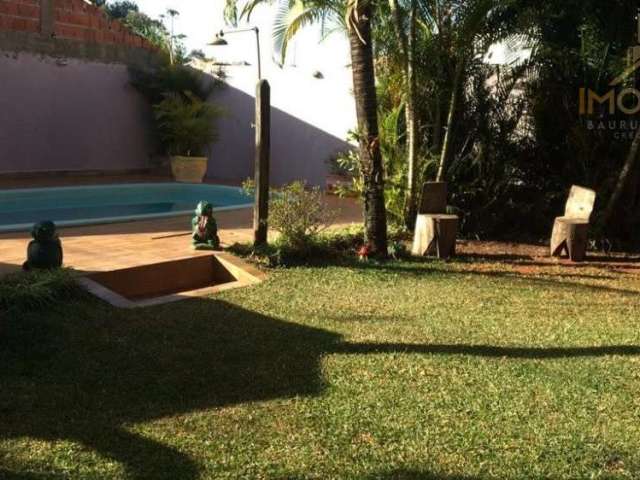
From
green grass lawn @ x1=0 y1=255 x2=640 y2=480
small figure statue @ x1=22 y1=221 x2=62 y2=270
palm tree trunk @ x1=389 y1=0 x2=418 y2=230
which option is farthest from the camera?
palm tree trunk @ x1=389 y1=0 x2=418 y2=230

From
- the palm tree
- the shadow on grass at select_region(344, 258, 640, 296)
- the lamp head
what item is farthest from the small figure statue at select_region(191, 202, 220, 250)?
the lamp head

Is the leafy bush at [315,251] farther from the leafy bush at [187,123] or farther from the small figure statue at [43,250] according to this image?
the leafy bush at [187,123]

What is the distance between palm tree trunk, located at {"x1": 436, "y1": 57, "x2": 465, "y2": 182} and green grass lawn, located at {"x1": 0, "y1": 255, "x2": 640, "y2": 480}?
3174 millimetres

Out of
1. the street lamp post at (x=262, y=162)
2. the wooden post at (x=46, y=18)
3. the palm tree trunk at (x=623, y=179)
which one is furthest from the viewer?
the wooden post at (x=46, y=18)

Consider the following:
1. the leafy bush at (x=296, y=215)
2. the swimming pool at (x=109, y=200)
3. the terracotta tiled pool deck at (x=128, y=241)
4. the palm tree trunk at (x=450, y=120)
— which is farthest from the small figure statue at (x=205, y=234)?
the swimming pool at (x=109, y=200)

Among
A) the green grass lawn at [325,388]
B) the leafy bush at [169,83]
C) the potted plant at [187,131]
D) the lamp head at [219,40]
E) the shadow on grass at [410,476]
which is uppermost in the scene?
the lamp head at [219,40]

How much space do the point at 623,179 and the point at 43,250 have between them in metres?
6.89

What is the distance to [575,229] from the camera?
8.49 meters

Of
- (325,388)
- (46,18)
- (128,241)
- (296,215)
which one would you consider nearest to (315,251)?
(296,215)

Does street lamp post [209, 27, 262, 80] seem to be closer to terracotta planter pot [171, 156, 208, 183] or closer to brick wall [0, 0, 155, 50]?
brick wall [0, 0, 155, 50]

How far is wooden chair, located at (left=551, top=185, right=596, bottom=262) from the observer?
8.50 meters

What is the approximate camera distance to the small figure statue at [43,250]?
20.6 feet

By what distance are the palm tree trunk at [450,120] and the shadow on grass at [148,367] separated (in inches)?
178

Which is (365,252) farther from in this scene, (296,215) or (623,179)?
(623,179)
